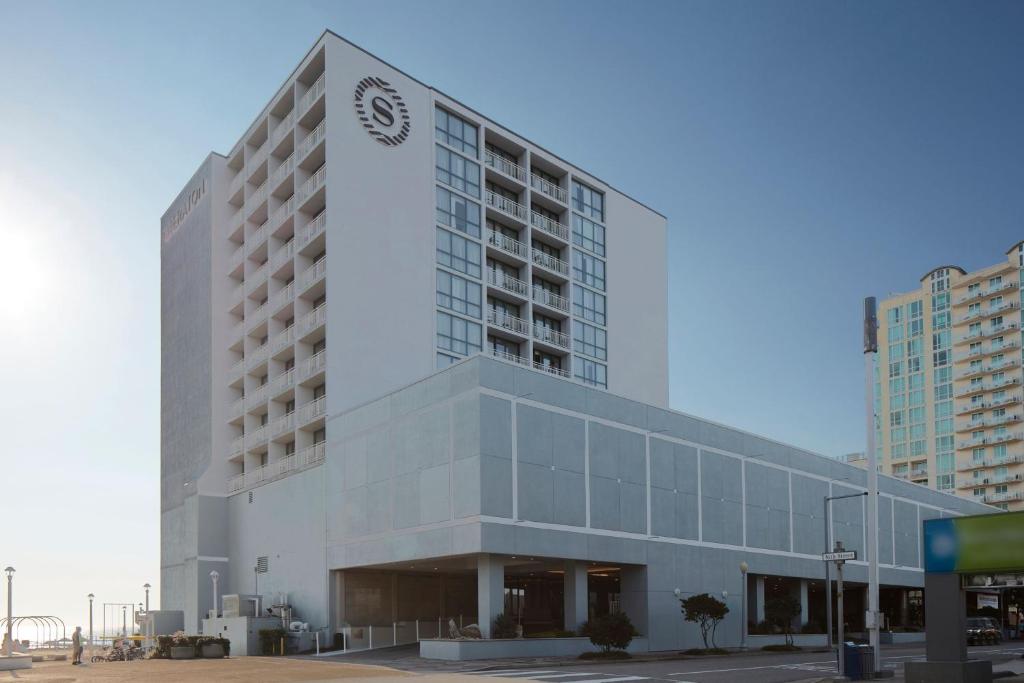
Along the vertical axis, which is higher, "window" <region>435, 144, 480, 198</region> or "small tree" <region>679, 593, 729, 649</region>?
"window" <region>435, 144, 480, 198</region>

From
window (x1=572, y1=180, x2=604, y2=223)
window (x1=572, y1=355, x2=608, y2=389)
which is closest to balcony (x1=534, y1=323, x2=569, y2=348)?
window (x1=572, y1=355, x2=608, y2=389)

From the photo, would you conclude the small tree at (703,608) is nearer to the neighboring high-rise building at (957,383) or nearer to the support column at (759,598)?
the support column at (759,598)

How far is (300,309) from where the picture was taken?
5703 centimetres

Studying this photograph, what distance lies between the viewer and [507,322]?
203 ft

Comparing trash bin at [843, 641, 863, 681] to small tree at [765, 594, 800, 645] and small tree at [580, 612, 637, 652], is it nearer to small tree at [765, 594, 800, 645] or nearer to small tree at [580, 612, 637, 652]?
small tree at [580, 612, 637, 652]

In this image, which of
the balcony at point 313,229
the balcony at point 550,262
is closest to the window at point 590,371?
the balcony at point 550,262

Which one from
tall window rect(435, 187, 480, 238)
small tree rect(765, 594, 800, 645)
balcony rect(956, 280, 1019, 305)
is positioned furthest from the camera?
balcony rect(956, 280, 1019, 305)

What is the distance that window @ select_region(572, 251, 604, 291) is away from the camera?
68.1 m

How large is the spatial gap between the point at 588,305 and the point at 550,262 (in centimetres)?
466

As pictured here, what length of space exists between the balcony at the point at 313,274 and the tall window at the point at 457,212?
7514 mm

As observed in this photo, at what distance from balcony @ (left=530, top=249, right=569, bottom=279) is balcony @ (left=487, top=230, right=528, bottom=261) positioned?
0.99m

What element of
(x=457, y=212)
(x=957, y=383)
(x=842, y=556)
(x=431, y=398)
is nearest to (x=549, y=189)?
(x=457, y=212)

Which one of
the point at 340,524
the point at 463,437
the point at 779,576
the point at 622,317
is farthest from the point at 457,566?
the point at 622,317

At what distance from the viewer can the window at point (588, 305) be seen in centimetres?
6756
